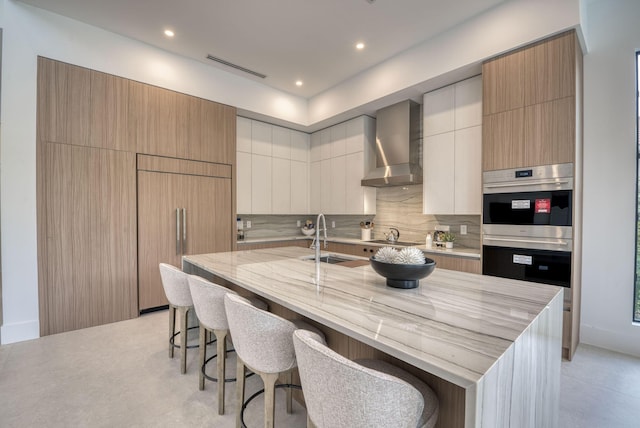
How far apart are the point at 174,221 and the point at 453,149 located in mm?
3516

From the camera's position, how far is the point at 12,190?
2.71 metres

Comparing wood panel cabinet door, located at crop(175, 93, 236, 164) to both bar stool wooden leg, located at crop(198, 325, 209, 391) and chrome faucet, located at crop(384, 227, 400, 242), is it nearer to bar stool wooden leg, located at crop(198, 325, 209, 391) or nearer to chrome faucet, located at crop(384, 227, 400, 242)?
bar stool wooden leg, located at crop(198, 325, 209, 391)

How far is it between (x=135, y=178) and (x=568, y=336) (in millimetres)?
4592

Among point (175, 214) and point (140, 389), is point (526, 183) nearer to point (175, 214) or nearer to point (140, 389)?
point (140, 389)

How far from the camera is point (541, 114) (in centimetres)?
253

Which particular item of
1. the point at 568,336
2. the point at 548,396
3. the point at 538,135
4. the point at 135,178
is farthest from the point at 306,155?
the point at 548,396

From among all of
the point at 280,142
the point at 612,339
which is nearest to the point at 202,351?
the point at 612,339

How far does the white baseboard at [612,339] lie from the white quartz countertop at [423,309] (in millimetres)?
1981

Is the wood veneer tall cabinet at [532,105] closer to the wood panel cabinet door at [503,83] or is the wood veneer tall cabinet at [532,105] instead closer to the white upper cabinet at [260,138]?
the wood panel cabinet door at [503,83]

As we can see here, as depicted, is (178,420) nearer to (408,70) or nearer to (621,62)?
(408,70)

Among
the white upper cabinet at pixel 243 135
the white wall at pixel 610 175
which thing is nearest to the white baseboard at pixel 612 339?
the white wall at pixel 610 175

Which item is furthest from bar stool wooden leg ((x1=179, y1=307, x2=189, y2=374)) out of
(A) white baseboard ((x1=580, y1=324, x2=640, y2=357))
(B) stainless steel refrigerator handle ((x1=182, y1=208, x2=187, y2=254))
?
(A) white baseboard ((x1=580, y1=324, x2=640, y2=357))

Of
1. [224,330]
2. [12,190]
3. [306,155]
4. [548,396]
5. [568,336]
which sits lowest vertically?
[568,336]

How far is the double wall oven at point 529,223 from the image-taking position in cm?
245
